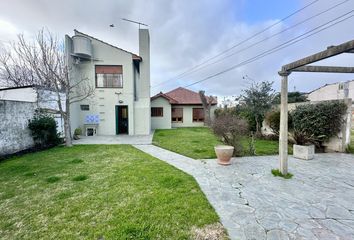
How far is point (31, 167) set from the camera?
6.52m

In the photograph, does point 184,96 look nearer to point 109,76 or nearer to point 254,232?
point 109,76

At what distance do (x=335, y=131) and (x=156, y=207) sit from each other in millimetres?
9117

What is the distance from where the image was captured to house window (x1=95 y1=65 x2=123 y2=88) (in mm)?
14836

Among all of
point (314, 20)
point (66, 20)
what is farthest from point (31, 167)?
point (314, 20)

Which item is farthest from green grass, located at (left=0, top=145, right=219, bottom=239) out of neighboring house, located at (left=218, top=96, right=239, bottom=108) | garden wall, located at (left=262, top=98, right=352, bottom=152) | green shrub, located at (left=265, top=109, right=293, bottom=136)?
neighboring house, located at (left=218, top=96, right=239, bottom=108)

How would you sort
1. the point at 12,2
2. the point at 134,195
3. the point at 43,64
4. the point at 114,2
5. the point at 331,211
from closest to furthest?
the point at 331,211
the point at 134,195
the point at 12,2
the point at 114,2
the point at 43,64

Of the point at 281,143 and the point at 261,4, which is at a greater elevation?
the point at 261,4

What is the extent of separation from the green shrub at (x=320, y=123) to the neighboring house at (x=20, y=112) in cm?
1296

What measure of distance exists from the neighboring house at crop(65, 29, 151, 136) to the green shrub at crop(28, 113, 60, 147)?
3752mm

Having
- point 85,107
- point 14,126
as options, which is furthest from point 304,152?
point 85,107

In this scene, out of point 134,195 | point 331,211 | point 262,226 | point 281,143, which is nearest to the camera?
point 262,226

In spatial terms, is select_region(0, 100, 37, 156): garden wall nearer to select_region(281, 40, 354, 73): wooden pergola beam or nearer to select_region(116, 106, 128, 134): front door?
select_region(116, 106, 128, 134): front door

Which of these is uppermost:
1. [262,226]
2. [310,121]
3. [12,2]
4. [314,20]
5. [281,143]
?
[12,2]

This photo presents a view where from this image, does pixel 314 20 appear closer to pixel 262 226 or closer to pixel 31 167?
pixel 262 226
